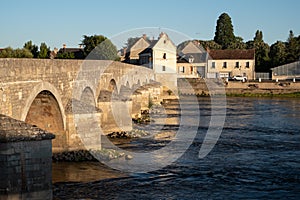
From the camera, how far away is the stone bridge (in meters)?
11.7

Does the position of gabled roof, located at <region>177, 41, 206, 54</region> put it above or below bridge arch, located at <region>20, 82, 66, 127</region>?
above

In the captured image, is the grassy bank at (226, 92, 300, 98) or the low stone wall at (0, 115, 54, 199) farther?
the grassy bank at (226, 92, 300, 98)

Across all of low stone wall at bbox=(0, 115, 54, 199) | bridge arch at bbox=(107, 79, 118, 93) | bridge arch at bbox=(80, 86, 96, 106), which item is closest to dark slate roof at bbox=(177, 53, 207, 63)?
bridge arch at bbox=(107, 79, 118, 93)

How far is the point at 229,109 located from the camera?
35.4 meters

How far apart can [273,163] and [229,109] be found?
19774 mm

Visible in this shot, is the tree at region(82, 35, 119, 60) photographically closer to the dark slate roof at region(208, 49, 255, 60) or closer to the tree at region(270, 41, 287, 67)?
the dark slate roof at region(208, 49, 255, 60)

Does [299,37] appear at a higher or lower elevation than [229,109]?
higher

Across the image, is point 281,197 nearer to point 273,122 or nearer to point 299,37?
point 273,122

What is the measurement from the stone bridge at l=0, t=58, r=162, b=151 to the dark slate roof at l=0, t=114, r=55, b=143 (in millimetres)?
1075

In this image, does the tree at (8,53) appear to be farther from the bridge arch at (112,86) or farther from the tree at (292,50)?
the tree at (292,50)

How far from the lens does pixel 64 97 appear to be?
16.0 metres

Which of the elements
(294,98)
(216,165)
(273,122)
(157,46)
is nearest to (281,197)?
(216,165)

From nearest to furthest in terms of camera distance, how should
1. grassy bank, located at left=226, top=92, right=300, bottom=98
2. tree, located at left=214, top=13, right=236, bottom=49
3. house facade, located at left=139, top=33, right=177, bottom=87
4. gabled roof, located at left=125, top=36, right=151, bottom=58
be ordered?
grassy bank, located at left=226, top=92, right=300, bottom=98 → house facade, located at left=139, top=33, right=177, bottom=87 → gabled roof, located at left=125, top=36, right=151, bottom=58 → tree, located at left=214, top=13, right=236, bottom=49

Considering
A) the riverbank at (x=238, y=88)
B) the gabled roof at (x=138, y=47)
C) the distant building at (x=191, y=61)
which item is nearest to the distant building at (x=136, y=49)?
the gabled roof at (x=138, y=47)
